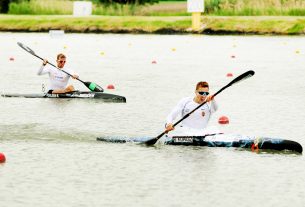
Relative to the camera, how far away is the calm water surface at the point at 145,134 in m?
13.7

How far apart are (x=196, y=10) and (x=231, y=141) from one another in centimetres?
3692

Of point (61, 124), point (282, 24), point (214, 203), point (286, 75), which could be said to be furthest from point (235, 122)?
point (282, 24)

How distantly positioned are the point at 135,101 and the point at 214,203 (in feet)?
40.4

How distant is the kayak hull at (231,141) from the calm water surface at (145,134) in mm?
189

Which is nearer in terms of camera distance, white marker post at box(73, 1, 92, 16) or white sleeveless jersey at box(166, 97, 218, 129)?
white sleeveless jersey at box(166, 97, 218, 129)

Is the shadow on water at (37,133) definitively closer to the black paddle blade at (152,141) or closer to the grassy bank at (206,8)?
the black paddle blade at (152,141)

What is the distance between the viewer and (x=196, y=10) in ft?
178

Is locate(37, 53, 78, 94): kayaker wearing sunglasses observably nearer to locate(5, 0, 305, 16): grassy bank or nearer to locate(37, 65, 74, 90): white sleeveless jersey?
locate(37, 65, 74, 90): white sleeveless jersey

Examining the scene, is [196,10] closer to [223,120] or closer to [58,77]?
[58,77]

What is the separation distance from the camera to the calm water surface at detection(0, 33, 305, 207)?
13.7 m

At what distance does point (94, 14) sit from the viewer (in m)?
66.1

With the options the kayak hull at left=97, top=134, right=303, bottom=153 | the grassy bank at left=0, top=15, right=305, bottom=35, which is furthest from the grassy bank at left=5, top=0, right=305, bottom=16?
the kayak hull at left=97, top=134, right=303, bottom=153

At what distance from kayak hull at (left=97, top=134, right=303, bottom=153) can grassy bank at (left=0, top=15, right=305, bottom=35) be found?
117 ft

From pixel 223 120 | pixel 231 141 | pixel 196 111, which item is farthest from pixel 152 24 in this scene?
pixel 231 141
